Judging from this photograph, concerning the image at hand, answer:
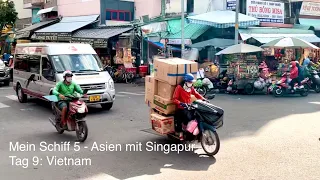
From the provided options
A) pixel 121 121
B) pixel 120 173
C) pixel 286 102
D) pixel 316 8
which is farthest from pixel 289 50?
pixel 120 173

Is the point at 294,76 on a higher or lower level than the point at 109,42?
lower

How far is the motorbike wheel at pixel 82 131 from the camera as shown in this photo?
735 cm

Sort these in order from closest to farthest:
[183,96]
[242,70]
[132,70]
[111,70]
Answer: [183,96] → [242,70] → [132,70] → [111,70]

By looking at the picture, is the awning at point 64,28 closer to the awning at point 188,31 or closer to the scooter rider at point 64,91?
the awning at point 188,31

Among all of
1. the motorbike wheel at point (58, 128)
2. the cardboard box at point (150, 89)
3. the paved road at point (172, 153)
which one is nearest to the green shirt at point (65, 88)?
the motorbike wheel at point (58, 128)

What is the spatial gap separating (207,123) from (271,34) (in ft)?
50.9

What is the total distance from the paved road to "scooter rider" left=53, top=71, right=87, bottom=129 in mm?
555

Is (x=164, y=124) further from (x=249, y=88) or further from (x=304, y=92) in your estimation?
(x=304, y=92)

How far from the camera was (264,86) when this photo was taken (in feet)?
51.6

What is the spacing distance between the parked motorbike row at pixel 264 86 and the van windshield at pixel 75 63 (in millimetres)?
4848

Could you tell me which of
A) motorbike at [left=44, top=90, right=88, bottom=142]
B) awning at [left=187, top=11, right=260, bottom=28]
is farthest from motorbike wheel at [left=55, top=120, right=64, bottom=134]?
awning at [left=187, top=11, right=260, bottom=28]

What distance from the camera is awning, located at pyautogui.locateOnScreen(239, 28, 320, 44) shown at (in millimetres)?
19562

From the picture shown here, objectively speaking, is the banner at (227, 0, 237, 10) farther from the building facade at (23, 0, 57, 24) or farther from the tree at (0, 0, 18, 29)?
the tree at (0, 0, 18, 29)

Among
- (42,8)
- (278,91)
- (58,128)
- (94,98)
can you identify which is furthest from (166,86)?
(42,8)
